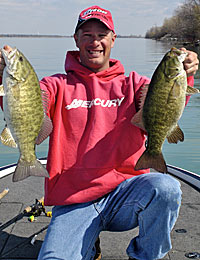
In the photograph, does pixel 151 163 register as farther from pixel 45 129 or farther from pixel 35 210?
pixel 35 210

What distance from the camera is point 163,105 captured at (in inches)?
110

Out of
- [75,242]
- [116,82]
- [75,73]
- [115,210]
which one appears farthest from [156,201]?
[75,73]

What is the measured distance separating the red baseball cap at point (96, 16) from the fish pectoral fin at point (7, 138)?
124cm

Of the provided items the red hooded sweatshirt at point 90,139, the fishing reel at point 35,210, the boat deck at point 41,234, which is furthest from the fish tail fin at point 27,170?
the fishing reel at point 35,210

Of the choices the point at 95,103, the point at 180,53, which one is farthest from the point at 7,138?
the point at 180,53

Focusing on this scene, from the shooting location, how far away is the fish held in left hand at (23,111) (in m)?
2.53

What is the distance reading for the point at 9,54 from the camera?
2527 millimetres

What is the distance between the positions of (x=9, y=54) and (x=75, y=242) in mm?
1504

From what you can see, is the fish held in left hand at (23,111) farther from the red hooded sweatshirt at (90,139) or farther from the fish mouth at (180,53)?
the fish mouth at (180,53)

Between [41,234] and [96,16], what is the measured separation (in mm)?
2195

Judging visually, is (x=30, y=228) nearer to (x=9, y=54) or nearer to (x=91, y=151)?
(x=91, y=151)

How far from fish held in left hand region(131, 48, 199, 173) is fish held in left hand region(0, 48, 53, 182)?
2.57 feet

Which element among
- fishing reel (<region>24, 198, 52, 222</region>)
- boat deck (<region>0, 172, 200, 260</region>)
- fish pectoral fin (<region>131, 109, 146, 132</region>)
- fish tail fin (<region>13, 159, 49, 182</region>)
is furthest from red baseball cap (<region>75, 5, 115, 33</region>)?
boat deck (<region>0, 172, 200, 260</region>)

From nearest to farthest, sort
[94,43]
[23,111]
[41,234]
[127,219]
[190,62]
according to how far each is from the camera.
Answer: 1. [23,111]
2. [190,62]
3. [127,219]
4. [94,43]
5. [41,234]
